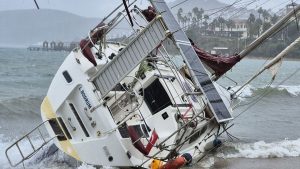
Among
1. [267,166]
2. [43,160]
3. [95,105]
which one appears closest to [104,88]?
[95,105]

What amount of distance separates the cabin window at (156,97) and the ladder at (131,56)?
1.51m

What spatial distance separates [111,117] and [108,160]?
2.92 feet

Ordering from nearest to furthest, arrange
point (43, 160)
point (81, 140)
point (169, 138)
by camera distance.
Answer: point (169, 138)
point (81, 140)
point (43, 160)

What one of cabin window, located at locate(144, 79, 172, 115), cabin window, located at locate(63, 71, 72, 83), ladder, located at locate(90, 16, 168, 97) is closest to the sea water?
cabin window, located at locate(144, 79, 172, 115)

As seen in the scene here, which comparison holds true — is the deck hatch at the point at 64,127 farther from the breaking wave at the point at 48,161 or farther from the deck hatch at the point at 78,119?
the breaking wave at the point at 48,161

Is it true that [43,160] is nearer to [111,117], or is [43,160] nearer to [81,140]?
[81,140]

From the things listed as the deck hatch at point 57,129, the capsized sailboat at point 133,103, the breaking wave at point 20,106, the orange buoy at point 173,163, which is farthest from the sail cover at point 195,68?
the breaking wave at point 20,106

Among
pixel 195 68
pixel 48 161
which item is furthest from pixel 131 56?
pixel 48 161

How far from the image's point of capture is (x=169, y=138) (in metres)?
10.1

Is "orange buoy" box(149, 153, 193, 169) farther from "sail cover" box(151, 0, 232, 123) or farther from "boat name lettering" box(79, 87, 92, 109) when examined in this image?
"boat name lettering" box(79, 87, 92, 109)

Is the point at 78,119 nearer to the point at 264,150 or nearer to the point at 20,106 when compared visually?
the point at 264,150

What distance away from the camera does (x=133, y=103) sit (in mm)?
11461

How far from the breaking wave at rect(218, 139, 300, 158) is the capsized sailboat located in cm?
396

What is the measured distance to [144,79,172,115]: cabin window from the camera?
11.5 metres
